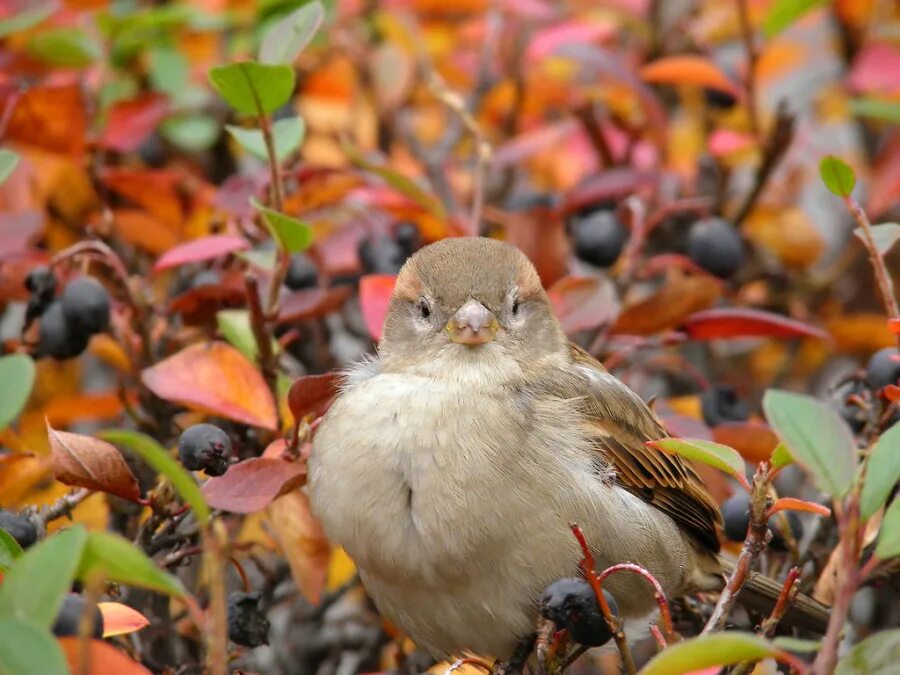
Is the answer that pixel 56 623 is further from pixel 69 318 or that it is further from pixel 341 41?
pixel 341 41

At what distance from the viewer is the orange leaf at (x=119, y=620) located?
1.86 m

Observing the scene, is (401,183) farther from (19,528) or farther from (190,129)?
(19,528)

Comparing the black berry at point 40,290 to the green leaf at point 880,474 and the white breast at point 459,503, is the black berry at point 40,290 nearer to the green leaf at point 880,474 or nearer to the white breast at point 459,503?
the white breast at point 459,503

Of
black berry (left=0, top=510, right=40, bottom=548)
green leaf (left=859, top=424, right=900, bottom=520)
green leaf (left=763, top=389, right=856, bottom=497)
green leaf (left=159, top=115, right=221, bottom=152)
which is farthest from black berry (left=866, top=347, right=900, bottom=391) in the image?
green leaf (left=159, top=115, right=221, bottom=152)

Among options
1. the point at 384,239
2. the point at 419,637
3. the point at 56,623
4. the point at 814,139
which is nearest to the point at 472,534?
the point at 419,637

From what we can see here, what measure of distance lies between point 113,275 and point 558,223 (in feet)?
3.50

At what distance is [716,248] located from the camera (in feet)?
10.5

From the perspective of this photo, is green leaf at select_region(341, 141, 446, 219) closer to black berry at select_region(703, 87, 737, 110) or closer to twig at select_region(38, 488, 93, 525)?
twig at select_region(38, 488, 93, 525)

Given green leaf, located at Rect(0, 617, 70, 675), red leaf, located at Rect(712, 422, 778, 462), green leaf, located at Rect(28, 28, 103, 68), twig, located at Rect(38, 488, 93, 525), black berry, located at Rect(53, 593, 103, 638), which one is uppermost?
green leaf, located at Rect(28, 28, 103, 68)

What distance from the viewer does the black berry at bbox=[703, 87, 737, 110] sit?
12.4 ft

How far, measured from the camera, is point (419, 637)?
8.63 feet

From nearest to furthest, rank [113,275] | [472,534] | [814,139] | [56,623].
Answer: [56,623], [472,534], [113,275], [814,139]

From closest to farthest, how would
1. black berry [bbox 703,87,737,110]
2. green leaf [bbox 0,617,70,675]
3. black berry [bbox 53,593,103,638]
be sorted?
green leaf [bbox 0,617,70,675] → black berry [bbox 53,593,103,638] → black berry [bbox 703,87,737,110]

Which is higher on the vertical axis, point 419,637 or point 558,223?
point 558,223
